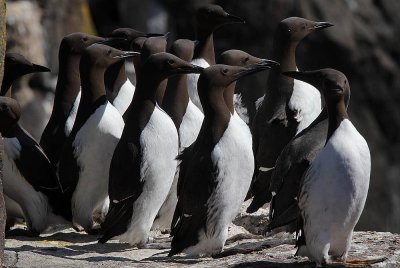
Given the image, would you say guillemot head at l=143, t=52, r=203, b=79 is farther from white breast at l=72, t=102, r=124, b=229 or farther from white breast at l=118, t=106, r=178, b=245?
white breast at l=72, t=102, r=124, b=229

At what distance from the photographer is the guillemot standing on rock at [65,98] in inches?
416

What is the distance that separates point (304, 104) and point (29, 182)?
8.07ft

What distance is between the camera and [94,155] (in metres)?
9.95

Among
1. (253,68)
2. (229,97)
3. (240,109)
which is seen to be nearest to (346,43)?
(240,109)

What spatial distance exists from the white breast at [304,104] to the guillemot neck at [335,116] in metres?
2.07

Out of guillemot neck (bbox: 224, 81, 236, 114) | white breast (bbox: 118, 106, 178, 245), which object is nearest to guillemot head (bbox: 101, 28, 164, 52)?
guillemot neck (bbox: 224, 81, 236, 114)

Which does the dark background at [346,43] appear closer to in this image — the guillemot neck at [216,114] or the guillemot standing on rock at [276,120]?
the guillemot standing on rock at [276,120]

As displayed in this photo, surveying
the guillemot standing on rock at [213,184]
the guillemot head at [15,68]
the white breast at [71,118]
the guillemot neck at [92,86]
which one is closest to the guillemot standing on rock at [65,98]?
the white breast at [71,118]

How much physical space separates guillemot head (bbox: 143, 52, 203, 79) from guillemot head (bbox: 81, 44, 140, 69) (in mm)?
595

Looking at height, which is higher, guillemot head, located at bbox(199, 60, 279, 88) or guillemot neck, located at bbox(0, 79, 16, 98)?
guillemot head, located at bbox(199, 60, 279, 88)

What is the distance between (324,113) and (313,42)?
38.4ft

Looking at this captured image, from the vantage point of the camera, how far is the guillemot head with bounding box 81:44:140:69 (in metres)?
10.2

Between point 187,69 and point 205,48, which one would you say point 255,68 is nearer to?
point 187,69

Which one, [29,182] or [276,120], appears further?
[276,120]
